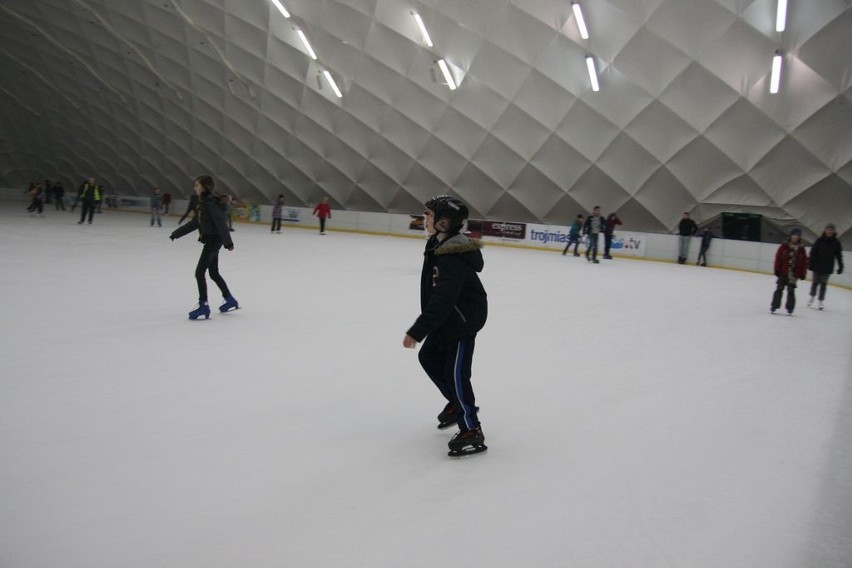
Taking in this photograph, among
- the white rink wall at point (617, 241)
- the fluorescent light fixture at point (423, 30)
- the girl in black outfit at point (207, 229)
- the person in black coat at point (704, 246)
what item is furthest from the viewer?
the fluorescent light fixture at point (423, 30)

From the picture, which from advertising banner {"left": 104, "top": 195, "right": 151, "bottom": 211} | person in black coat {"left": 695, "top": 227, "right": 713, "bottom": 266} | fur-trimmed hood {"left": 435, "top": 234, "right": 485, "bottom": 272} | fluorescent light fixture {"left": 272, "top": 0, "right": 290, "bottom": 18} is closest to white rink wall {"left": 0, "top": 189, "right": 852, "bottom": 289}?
person in black coat {"left": 695, "top": 227, "right": 713, "bottom": 266}

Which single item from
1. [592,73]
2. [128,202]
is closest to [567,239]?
[592,73]

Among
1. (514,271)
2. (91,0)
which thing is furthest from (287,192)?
(514,271)

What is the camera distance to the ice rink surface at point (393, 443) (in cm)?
316

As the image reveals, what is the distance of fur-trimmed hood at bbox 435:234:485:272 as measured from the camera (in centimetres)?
430

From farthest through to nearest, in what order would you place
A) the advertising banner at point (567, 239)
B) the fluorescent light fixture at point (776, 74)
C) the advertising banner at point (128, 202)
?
the advertising banner at point (128, 202)
the advertising banner at point (567, 239)
the fluorescent light fixture at point (776, 74)

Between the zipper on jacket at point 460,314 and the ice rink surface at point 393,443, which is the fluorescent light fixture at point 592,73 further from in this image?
the zipper on jacket at point 460,314

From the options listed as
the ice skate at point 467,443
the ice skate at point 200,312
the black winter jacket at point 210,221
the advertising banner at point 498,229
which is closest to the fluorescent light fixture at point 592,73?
the advertising banner at point 498,229

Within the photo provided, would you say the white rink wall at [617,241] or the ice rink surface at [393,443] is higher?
the white rink wall at [617,241]

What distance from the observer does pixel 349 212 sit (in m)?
33.5

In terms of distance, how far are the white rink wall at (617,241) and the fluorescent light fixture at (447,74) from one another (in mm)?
6683

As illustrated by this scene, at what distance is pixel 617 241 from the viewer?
26.2 meters

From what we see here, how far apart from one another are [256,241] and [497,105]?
436 inches

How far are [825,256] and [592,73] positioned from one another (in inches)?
495
